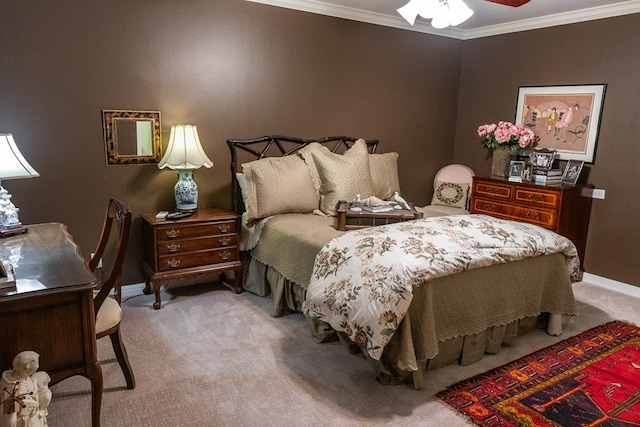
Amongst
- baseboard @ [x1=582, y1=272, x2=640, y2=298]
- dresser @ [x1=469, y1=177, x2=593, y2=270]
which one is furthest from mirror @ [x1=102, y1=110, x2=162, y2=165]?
baseboard @ [x1=582, y1=272, x2=640, y2=298]

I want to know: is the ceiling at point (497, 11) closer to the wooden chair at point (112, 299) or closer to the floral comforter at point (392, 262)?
the floral comforter at point (392, 262)

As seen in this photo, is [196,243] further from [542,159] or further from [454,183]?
[542,159]

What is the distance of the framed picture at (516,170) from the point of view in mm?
4371

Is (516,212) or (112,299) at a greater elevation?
(516,212)

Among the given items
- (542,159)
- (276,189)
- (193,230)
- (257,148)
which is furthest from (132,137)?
(542,159)

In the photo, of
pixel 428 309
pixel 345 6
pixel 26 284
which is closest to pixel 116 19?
pixel 345 6

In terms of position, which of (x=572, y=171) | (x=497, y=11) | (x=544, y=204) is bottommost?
(x=544, y=204)

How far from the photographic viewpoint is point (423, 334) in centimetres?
240

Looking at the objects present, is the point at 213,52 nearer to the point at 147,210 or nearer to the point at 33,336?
the point at 147,210

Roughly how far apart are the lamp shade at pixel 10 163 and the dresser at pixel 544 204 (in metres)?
3.82

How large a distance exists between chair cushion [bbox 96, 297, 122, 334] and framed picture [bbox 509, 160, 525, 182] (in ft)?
12.0

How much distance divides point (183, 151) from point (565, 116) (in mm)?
3509

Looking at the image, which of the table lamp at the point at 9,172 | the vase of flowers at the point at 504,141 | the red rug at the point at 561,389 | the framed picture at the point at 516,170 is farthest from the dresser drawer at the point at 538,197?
the table lamp at the point at 9,172

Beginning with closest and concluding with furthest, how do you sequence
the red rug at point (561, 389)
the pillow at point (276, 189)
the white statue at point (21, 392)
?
the white statue at point (21, 392) < the red rug at point (561, 389) < the pillow at point (276, 189)
